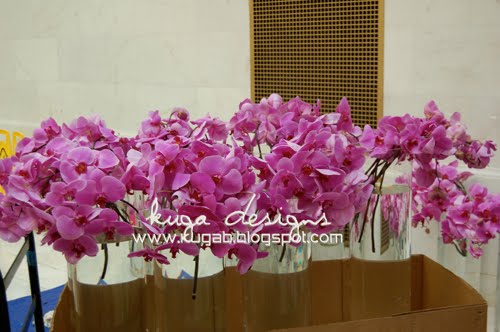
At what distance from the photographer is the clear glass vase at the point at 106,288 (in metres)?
0.92

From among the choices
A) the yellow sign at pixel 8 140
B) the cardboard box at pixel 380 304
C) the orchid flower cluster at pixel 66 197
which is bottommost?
the yellow sign at pixel 8 140

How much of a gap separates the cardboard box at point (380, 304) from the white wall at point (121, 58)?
6.58 feet

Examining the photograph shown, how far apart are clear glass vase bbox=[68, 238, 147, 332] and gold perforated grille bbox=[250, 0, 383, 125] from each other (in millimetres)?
1801

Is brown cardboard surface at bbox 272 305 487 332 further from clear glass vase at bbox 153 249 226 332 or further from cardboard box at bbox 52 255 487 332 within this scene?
clear glass vase at bbox 153 249 226 332

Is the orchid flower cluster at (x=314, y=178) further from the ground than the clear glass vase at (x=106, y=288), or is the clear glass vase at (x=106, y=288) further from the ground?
the orchid flower cluster at (x=314, y=178)

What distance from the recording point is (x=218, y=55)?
3.07m

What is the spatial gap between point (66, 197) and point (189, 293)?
0.22 meters

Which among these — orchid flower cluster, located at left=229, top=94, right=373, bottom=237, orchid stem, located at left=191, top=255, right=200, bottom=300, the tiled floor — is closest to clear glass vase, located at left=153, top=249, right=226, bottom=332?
orchid stem, located at left=191, top=255, right=200, bottom=300

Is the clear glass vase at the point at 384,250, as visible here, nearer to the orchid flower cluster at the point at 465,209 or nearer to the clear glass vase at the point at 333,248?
the clear glass vase at the point at 333,248

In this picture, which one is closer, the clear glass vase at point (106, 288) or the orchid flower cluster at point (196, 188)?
the orchid flower cluster at point (196, 188)

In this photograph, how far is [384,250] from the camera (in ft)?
3.20

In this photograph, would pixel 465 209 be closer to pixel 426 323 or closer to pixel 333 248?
pixel 333 248

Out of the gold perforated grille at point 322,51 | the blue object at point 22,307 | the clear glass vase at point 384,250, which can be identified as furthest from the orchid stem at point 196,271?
the gold perforated grille at point 322,51

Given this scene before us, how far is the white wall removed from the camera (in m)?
3.06
